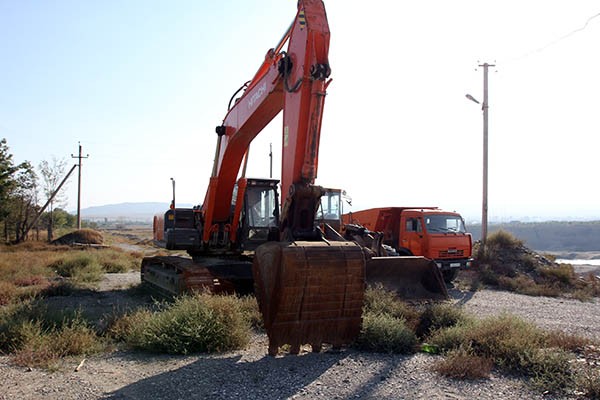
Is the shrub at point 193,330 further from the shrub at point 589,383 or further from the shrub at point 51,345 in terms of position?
the shrub at point 589,383

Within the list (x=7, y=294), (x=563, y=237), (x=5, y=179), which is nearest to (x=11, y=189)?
(x=5, y=179)

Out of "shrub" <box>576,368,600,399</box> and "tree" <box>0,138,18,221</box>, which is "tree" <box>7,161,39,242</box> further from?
"shrub" <box>576,368,600,399</box>

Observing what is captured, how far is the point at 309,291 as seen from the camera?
6148 mm

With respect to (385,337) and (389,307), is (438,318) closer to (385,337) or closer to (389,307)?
(389,307)

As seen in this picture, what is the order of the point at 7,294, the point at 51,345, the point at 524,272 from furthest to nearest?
1. the point at 524,272
2. the point at 7,294
3. the point at 51,345

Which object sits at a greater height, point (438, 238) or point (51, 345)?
point (438, 238)

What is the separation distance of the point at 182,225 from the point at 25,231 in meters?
26.8

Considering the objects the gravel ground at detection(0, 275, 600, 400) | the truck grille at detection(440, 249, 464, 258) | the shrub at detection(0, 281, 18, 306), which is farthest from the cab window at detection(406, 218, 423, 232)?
the shrub at detection(0, 281, 18, 306)

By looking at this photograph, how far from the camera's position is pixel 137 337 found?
291 inches

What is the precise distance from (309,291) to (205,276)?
5.42 m

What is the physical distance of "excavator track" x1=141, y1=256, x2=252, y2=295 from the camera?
10.9 m

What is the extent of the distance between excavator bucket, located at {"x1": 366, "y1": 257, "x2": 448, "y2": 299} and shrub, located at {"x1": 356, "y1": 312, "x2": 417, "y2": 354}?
257 cm

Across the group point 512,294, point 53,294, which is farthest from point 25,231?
point 512,294

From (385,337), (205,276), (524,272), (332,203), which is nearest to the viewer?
(385,337)
